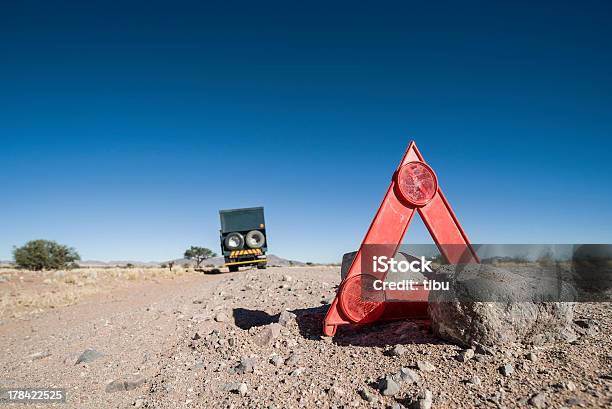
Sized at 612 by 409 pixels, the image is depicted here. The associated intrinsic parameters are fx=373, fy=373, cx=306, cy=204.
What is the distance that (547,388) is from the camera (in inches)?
120

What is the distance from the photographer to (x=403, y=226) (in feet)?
14.7

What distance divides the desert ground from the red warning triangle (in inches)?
18.1

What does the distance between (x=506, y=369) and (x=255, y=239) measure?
796 inches

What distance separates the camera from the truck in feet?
73.6

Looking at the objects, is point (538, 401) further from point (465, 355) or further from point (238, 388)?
point (238, 388)

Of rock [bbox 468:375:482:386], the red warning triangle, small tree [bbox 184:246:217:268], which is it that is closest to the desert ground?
rock [bbox 468:375:482:386]

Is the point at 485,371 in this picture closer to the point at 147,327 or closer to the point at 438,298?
the point at 438,298

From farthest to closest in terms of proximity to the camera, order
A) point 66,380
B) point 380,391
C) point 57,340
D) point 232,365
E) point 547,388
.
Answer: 1. point 57,340
2. point 66,380
3. point 232,365
4. point 380,391
5. point 547,388

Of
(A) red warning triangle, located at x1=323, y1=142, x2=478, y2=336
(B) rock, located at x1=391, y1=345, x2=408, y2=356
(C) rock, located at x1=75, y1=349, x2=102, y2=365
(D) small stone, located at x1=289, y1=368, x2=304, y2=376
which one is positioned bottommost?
(C) rock, located at x1=75, y1=349, x2=102, y2=365

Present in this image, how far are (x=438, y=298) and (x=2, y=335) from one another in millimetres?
9458

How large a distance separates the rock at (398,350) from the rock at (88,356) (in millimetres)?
4637

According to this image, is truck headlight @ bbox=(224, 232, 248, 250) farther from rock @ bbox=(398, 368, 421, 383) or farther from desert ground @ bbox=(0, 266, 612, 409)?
rock @ bbox=(398, 368, 421, 383)

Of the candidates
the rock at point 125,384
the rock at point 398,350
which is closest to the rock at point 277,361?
the rock at point 398,350

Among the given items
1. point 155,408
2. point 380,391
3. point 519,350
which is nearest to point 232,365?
point 155,408
